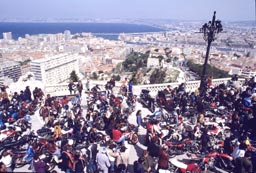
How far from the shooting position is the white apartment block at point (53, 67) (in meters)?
81.6

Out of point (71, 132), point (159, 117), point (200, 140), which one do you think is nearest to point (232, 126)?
point (200, 140)

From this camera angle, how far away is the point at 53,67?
8731 cm

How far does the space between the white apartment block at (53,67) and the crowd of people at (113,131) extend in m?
66.9

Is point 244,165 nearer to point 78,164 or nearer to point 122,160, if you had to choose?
point 122,160

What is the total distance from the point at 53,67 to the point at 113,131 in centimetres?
8181

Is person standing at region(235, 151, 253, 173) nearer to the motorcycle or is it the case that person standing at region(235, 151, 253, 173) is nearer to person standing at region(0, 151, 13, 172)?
person standing at region(0, 151, 13, 172)

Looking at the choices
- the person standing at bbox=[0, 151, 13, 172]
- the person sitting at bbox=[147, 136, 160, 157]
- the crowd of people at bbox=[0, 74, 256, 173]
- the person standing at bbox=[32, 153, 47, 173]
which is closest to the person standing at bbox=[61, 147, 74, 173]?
the crowd of people at bbox=[0, 74, 256, 173]

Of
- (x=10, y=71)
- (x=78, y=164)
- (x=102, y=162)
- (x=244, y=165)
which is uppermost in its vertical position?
(x=244, y=165)

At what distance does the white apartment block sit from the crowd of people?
220 feet

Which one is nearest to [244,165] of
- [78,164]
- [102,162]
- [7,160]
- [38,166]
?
[102,162]

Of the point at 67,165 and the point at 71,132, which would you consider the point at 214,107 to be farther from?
the point at 67,165

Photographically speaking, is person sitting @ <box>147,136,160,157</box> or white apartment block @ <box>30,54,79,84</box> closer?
person sitting @ <box>147,136,160,157</box>

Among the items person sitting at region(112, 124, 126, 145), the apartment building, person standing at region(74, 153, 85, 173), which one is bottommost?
the apartment building

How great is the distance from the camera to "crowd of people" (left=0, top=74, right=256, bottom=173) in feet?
24.4
